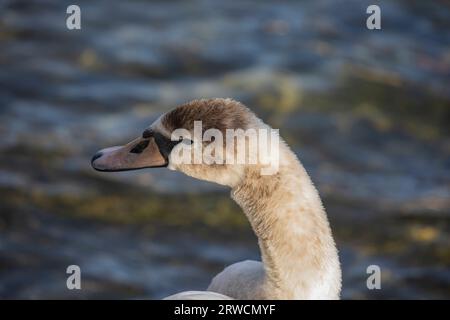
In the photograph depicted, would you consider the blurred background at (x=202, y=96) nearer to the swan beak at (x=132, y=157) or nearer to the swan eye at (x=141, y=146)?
the swan beak at (x=132, y=157)

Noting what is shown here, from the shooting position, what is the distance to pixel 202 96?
10352mm

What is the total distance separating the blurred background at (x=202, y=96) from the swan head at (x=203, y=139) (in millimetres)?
2859

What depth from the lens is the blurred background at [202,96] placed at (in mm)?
8273

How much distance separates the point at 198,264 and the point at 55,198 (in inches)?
59.1

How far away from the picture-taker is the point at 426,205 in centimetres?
899

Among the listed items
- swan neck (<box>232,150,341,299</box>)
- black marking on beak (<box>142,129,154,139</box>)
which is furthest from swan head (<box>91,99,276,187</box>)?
swan neck (<box>232,150,341,299</box>)

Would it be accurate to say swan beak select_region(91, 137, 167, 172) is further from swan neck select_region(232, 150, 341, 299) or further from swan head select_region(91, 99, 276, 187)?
swan neck select_region(232, 150, 341, 299)

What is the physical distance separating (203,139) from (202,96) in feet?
18.1

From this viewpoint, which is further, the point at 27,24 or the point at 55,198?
the point at 27,24

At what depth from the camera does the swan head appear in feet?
15.6

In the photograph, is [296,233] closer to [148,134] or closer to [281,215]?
[281,215]

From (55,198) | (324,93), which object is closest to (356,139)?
(324,93)

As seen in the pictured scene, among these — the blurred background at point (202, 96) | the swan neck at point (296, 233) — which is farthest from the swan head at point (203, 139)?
the blurred background at point (202, 96)
